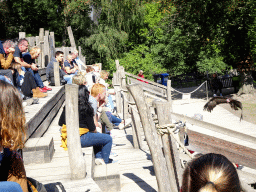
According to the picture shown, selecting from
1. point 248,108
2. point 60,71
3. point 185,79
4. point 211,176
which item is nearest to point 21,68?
point 60,71

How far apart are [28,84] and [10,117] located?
4.90m

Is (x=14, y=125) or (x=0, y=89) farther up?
(x=0, y=89)

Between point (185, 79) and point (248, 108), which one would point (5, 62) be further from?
point (185, 79)

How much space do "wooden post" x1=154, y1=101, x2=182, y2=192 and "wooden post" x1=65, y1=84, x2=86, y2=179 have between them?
0.90m

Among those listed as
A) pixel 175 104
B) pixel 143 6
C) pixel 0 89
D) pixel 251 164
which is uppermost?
pixel 143 6

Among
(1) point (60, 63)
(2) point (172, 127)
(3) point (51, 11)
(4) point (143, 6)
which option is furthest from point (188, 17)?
(2) point (172, 127)

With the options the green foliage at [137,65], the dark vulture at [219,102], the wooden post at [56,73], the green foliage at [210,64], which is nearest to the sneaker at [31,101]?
the wooden post at [56,73]

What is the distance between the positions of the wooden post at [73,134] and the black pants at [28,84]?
10.8 feet

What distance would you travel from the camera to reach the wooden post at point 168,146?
339cm

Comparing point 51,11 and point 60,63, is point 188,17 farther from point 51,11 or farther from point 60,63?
point 51,11

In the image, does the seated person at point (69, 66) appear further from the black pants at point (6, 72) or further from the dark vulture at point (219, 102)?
the dark vulture at point (219, 102)

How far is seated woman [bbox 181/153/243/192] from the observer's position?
57.9 inches

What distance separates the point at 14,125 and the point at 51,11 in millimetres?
24487

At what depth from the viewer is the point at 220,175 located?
58.8 inches
